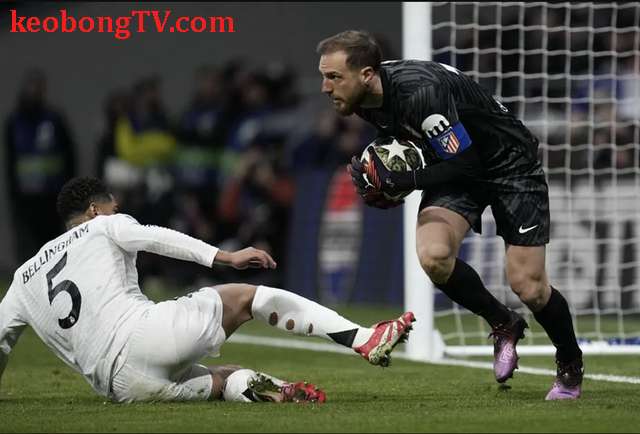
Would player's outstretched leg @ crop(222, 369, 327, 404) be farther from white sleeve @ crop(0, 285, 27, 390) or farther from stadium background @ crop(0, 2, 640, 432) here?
white sleeve @ crop(0, 285, 27, 390)

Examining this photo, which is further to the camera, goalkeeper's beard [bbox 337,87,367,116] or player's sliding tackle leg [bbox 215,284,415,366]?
goalkeeper's beard [bbox 337,87,367,116]

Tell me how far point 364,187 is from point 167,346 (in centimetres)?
128

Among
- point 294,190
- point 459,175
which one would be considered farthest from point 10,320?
point 294,190

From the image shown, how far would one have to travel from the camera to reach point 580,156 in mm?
12445

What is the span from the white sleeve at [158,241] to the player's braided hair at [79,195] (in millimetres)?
269

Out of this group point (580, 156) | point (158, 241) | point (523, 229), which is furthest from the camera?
point (580, 156)

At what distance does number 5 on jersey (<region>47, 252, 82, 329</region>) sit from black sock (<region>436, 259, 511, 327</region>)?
1891 millimetres

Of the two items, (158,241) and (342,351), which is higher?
(158,241)

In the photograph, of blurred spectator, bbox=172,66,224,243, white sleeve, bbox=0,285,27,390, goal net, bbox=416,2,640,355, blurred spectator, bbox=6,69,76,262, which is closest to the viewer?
white sleeve, bbox=0,285,27,390

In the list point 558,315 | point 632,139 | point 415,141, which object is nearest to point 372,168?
point 415,141

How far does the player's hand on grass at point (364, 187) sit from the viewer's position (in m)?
6.78

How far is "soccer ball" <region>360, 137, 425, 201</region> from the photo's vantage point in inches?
267

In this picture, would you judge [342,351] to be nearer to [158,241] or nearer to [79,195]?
[79,195]

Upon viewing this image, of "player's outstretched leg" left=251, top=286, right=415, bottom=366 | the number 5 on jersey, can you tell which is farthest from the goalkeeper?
the number 5 on jersey
